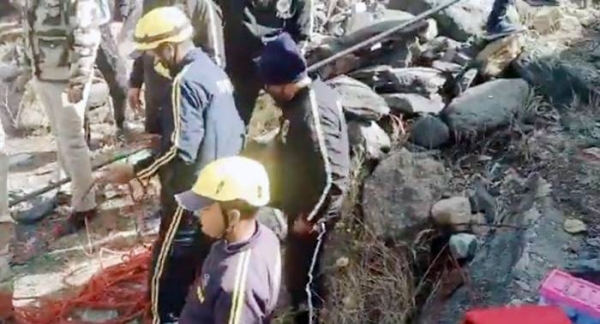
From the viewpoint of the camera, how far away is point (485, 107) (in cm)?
560

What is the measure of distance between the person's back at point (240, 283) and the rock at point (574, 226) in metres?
1.77

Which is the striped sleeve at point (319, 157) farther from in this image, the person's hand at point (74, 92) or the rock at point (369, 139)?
the person's hand at point (74, 92)

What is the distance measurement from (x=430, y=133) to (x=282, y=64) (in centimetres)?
175

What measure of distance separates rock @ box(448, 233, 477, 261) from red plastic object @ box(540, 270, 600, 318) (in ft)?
4.25

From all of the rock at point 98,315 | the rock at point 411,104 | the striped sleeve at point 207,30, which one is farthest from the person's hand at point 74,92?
the rock at point 411,104

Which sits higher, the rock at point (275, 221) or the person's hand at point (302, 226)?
the person's hand at point (302, 226)

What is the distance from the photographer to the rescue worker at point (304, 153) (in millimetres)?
4086

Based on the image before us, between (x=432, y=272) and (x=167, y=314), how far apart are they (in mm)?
1345

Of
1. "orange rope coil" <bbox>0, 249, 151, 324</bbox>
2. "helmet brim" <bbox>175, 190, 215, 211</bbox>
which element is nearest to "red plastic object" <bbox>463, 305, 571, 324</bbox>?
"helmet brim" <bbox>175, 190, 215, 211</bbox>

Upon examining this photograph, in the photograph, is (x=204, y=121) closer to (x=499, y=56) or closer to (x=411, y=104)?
(x=411, y=104)

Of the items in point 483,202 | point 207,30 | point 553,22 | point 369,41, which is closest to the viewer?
point 483,202

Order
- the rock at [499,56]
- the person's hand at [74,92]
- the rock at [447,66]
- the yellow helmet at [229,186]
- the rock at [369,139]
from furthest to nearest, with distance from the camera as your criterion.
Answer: the rock at [447,66], the rock at [499,56], the rock at [369,139], the person's hand at [74,92], the yellow helmet at [229,186]

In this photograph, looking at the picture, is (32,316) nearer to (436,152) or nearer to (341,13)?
(436,152)

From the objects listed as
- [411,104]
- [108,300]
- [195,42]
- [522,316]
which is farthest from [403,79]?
[522,316]
